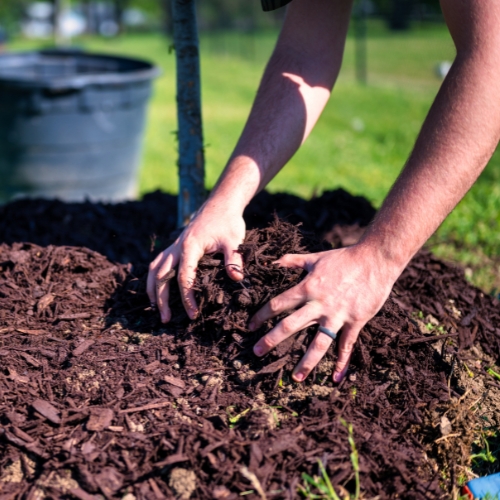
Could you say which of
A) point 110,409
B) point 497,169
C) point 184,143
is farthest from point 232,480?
point 497,169

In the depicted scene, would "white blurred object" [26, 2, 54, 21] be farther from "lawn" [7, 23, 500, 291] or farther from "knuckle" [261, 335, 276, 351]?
"knuckle" [261, 335, 276, 351]

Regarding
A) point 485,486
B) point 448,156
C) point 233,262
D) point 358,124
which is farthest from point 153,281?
point 358,124

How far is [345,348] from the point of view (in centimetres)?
201

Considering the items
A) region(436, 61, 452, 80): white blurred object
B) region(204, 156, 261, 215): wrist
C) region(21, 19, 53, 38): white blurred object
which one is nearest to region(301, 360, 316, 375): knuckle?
region(204, 156, 261, 215): wrist

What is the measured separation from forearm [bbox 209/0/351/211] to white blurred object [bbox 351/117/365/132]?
21.8 ft

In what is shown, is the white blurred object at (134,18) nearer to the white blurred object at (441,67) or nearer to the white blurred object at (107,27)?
the white blurred object at (107,27)

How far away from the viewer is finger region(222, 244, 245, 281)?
2.20m

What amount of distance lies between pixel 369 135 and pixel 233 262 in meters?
6.99

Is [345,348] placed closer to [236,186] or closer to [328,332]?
[328,332]

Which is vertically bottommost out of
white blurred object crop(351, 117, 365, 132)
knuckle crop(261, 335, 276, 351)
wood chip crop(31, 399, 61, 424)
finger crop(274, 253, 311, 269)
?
white blurred object crop(351, 117, 365, 132)

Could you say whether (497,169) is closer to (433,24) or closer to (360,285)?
(360,285)

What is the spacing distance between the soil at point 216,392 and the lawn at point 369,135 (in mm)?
1001

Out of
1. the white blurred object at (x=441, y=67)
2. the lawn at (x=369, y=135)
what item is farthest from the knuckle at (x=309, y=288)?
the white blurred object at (x=441, y=67)

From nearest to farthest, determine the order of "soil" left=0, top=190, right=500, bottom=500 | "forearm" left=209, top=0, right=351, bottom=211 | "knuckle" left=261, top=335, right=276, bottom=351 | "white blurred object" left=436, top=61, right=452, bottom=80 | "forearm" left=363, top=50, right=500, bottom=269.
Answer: "soil" left=0, top=190, right=500, bottom=500
"forearm" left=363, top=50, right=500, bottom=269
"knuckle" left=261, top=335, right=276, bottom=351
"forearm" left=209, top=0, right=351, bottom=211
"white blurred object" left=436, top=61, right=452, bottom=80
